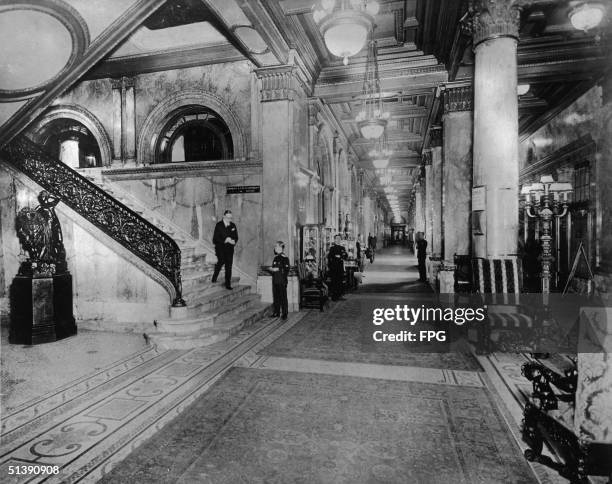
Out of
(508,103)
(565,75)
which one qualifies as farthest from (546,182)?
(565,75)

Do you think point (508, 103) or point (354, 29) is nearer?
point (354, 29)

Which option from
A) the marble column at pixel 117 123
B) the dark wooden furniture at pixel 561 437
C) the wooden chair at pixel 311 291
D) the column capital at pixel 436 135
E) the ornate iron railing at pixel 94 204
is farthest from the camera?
the column capital at pixel 436 135

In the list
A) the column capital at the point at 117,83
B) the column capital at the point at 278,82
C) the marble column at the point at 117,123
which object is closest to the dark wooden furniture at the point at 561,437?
the column capital at the point at 278,82

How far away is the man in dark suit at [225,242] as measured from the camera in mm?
8469

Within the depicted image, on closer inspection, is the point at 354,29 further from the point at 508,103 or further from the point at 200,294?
the point at 200,294

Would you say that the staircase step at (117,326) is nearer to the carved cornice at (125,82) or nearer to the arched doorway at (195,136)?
the arched doorway at (195,136)

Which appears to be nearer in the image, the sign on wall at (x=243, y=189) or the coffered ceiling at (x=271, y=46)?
the coffered ceiling at (x=271, y=46)

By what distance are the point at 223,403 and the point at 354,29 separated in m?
4.83

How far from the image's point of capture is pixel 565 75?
9.09m

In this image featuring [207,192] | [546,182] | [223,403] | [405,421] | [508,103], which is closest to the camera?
[405,421]

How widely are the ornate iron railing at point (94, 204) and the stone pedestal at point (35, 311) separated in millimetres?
1376

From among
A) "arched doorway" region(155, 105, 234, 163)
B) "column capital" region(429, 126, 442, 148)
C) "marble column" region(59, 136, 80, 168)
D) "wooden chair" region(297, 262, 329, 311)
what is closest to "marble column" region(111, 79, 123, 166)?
"arched doorway" region(155, 105, 234, 163)

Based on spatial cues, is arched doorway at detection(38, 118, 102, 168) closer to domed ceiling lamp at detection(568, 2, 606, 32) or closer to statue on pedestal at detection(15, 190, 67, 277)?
statue on pedestal at detection(15, 190, 67, 277)

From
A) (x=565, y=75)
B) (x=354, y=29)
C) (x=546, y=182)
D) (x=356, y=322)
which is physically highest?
(x=565, y=75)
